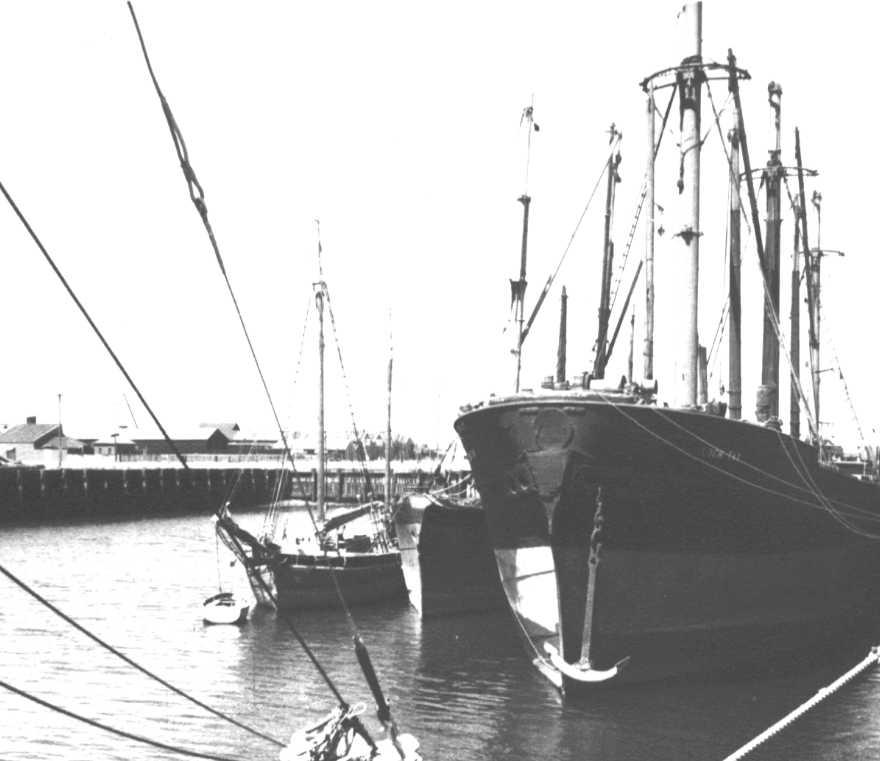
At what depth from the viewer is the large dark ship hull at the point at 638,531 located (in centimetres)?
1672

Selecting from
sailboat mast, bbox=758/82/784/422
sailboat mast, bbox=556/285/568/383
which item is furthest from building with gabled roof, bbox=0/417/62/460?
sailboat mast, bbox=758/82/784/422

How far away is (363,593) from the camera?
28.4 metres

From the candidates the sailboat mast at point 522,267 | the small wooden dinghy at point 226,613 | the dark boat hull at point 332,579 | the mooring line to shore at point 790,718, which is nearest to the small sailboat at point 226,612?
the small wooden dinghy at point 226,613

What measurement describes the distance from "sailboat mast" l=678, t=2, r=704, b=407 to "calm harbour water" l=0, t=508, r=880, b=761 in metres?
5.92

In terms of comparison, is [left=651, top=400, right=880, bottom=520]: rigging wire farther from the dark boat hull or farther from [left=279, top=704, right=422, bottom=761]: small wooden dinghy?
the dark boat hull

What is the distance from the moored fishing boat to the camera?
16734 millimetres

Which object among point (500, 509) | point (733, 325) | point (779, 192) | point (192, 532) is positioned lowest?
point (192, 532)

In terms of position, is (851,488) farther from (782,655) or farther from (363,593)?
(363,593)

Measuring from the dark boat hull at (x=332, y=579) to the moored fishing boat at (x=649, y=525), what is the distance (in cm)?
866

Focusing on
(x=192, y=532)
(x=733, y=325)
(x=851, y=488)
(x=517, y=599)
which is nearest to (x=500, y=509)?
(x=517, y=599)

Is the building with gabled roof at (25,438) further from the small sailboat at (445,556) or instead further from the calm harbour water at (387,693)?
the small sailboat at (445,556)

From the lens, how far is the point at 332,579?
24891 millimetres

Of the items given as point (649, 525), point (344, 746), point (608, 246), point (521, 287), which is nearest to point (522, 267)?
point (521, 287)

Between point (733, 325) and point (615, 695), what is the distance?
1189 cm
